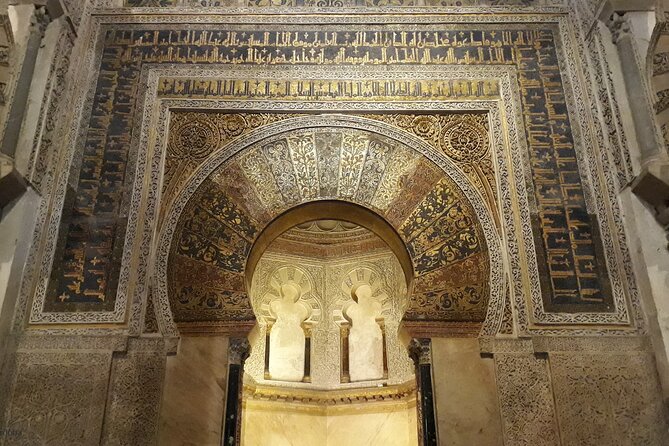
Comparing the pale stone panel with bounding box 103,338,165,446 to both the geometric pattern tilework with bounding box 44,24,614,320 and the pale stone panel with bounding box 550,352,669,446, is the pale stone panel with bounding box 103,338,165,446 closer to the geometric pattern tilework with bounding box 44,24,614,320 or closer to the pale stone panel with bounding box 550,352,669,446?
the geometric pattern tilework with bounding box 44,24,614,320

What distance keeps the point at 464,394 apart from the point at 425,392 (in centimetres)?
27

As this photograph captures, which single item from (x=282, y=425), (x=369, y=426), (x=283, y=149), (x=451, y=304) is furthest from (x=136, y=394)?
(x=369, y=426)

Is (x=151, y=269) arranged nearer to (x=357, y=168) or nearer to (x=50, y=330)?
(x=50, y=330)

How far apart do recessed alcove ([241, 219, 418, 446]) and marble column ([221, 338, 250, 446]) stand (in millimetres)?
2578

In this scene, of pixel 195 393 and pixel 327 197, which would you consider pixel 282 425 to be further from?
pixel 327 197

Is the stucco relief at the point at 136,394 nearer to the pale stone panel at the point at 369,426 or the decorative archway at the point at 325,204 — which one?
the decorative archway at the point at 325,204

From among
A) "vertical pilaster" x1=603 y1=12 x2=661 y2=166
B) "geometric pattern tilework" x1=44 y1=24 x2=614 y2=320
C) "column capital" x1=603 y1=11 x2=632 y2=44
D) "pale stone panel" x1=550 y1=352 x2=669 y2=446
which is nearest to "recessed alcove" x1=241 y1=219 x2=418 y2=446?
"geometric pattern tilework" x1=44 y1=24 x2=614 y2=320

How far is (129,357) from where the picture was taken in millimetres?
4422

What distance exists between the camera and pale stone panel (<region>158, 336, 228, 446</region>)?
428 cm

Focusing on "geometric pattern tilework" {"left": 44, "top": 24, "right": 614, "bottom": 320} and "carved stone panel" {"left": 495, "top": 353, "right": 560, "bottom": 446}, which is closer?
"carved stone panel" {"left": 495, "top": 353, "right": 560, "bottom": 446}

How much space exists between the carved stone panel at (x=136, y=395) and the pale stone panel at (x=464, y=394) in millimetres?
1918

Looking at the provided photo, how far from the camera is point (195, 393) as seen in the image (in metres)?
4.39

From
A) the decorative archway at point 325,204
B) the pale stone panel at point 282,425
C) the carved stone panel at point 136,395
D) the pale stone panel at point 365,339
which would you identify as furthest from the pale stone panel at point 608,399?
the pale stone panel at point 282,425

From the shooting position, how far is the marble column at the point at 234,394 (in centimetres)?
433
